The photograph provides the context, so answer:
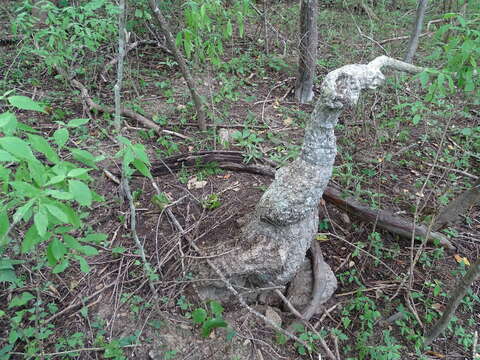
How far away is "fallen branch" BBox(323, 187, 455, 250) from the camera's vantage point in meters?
3.11

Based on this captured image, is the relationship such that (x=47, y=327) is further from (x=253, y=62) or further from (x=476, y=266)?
(x=253, y=62)

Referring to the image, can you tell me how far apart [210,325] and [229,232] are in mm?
840

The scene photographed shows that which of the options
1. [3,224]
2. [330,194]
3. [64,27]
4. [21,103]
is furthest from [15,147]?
[64,27]

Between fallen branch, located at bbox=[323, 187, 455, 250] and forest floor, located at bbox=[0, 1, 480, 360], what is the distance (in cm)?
9

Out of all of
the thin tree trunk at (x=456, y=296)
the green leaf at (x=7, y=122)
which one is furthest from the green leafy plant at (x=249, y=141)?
the green leaf at (x=7, y=122)

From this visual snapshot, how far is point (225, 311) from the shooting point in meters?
2.70

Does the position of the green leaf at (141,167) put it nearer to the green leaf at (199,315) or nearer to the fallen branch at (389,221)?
the green leaf at (199,315)

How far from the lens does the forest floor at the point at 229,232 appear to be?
246cm

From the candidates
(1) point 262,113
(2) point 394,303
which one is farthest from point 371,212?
(1) point 262,113

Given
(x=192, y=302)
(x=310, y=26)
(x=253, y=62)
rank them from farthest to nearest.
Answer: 1. (x=253, y=62)
2. (x=310, y=26)
3. (x=192, y=302)

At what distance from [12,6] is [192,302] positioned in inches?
261

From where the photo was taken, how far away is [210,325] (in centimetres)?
237

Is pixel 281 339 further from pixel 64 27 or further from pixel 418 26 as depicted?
pixel 418 26

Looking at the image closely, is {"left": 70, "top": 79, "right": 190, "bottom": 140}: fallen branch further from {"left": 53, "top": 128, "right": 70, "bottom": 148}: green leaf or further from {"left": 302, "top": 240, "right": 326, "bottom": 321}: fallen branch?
{"left": 53, "top": 128, "right": 70, "bottom": 148}: green leaf
